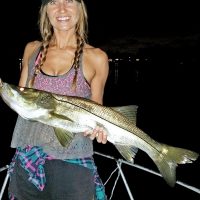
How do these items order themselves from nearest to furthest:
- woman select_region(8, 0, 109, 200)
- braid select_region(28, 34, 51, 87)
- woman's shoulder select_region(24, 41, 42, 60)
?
woman select_region(8, 0, 109, 200)
braid select_region(28, 34, 51, 87)
woman's shoulder select_region(24, 41, 42, 60)

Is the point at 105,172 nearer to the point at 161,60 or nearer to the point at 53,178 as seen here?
the point at 53,178

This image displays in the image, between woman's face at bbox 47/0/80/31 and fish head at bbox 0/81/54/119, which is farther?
woman's face at bbox 47/0/80/31

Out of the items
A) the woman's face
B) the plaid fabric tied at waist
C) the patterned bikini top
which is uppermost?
the woman's face

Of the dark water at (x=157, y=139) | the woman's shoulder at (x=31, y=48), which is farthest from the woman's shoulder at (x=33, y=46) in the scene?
the dark water at (x=157, y=139)

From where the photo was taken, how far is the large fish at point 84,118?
2975 mm

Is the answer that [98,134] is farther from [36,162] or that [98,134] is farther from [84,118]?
[36,162]

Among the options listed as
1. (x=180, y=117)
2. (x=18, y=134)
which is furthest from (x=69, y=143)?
(x=180, y=117)

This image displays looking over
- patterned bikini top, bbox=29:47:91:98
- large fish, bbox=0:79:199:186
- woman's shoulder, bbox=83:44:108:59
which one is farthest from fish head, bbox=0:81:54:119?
woman's shoulder, bbox=83:44:108:59

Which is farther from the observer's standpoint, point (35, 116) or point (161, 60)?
point (161, 60)

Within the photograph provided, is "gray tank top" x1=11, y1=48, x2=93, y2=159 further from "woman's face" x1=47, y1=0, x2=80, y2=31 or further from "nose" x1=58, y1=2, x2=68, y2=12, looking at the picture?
"nose" x1=58, y1=2, x2=68, y2=12

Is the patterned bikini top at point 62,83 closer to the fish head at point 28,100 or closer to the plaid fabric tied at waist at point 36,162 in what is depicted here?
the fish head at point 28,100

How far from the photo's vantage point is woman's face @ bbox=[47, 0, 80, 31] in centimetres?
321

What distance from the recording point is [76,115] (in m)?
3.09

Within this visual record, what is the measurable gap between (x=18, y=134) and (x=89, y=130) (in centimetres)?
64
